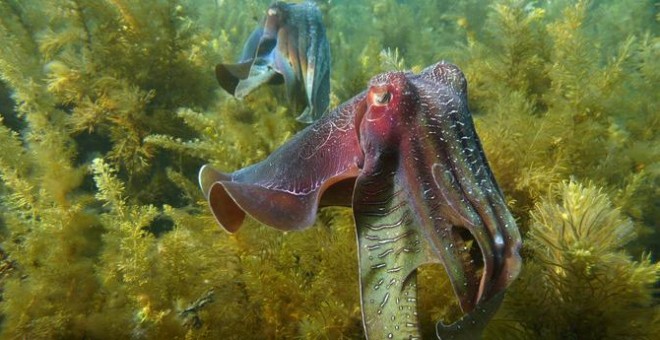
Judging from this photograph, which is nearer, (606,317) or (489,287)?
(489,287)

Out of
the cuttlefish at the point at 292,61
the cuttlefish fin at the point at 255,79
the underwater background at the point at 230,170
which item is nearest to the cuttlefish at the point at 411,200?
the underwater background at the point at 230,170

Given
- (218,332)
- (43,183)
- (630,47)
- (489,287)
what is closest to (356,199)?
(489,287)

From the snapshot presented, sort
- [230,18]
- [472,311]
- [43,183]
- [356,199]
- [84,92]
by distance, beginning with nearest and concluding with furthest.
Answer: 1. [472,311]
2. [356,199]
3. [43,183]
4. [84,92]
5. [230,18]

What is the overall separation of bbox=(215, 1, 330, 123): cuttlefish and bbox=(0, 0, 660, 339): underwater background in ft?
1.19

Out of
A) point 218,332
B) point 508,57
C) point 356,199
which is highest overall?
point 508,57

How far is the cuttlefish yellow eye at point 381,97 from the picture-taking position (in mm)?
1836

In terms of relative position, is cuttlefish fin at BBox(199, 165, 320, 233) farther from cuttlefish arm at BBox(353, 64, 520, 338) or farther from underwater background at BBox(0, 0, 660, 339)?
underwater background at BBox(0, 0, 660, 339)

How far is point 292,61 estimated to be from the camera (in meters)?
4.20

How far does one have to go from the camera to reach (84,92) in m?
4.79

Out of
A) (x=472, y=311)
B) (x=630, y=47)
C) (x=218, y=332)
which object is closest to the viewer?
(x=472, y=311)

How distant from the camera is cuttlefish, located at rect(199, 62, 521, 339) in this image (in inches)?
63.9

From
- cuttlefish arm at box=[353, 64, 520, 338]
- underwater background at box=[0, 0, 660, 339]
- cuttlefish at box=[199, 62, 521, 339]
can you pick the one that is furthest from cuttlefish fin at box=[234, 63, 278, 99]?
cuttlefish arm at box=[353, 64, 520, 338]

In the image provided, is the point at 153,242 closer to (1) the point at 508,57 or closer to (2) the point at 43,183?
(2) the point at 43,183

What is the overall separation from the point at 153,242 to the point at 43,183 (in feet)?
3.88
